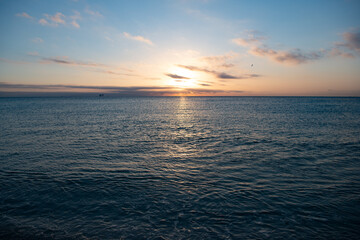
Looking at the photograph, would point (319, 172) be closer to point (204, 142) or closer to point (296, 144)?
point (296, 144)

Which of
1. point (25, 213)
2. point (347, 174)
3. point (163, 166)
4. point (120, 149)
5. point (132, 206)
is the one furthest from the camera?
point (120, 149)

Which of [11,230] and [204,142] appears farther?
[204,142]

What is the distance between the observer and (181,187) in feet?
41.6

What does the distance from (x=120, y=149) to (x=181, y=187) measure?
11.4 meters

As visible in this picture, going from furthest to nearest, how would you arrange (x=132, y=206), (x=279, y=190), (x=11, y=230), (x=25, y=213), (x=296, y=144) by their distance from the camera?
(x=296, y=144)
(x=279, y=190)
(x=132, y=206)
(x=25, y=213)
(x=11, y=230)

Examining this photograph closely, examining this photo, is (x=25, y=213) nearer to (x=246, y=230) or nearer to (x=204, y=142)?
(x=246, y=230)

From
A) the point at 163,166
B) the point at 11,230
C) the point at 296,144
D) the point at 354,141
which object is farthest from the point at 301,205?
the point at 354,141

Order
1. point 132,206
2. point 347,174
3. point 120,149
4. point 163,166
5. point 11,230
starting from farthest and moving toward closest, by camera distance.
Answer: point 120,149 < point 163,166 < point 347,174 < point 132,206 < point 11,230

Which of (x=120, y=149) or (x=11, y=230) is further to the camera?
(x=120, y=149)

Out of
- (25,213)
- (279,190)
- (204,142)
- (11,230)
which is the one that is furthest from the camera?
(204,142)

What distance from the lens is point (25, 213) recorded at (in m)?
9.75

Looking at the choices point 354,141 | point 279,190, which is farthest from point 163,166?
point 354,141

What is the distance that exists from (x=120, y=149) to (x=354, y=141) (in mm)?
27654

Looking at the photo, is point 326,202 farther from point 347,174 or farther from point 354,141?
point 354,141
